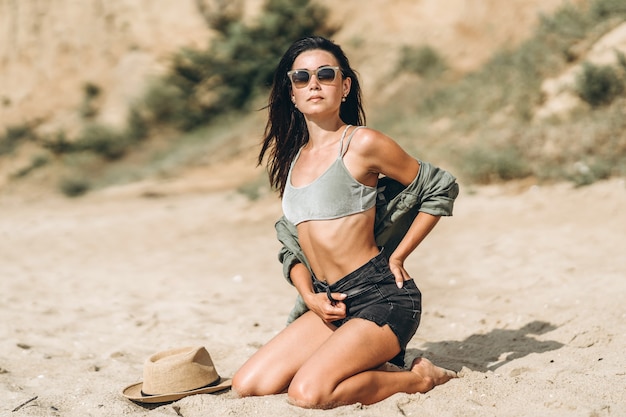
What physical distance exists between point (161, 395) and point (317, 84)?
5.02ft

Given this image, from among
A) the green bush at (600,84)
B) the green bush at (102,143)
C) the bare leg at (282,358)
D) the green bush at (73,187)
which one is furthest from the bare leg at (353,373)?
the green bush at (102,143)

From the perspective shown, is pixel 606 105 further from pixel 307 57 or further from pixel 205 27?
pixel 205 27

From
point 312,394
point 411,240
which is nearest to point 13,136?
point 411,240

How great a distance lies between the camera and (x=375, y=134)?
333 centimetres

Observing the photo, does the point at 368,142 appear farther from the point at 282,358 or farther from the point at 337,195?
the point at 282,358

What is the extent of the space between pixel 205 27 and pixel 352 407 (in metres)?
15.6

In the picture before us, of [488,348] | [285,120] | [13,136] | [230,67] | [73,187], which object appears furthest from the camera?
[13,136]

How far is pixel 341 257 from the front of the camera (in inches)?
132

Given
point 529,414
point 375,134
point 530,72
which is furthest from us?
point 530,72

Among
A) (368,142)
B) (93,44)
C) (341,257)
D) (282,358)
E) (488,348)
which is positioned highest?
(93,44)

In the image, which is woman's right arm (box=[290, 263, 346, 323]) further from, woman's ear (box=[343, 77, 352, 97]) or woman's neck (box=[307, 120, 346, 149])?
woman's ear (box=[343, 77, 352, 97])

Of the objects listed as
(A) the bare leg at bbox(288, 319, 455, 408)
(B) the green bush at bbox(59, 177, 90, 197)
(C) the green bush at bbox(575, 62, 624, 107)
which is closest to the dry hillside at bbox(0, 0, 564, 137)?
(B) the green bush at bbox(59, 177, 90, 197)

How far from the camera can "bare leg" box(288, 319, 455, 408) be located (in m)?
3.07

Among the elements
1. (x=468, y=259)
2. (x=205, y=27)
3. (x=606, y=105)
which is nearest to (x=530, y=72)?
(x=606, y=105)
